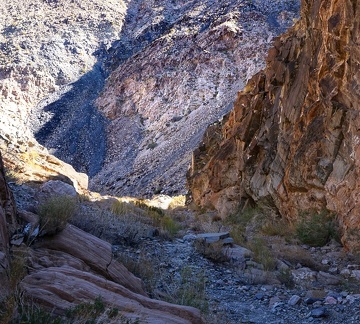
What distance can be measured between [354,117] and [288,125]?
441cm

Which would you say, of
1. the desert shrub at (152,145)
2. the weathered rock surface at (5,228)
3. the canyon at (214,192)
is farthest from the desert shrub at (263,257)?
the desert shrub at (152,145)

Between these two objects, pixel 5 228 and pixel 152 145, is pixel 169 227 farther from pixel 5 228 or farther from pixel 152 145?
pixel 152 145

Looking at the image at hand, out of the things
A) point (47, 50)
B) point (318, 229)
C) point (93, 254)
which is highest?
point (47, 50)

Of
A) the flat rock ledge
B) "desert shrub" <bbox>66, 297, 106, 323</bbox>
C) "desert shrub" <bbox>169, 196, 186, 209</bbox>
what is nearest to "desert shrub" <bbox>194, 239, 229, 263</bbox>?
the flat rock ledge

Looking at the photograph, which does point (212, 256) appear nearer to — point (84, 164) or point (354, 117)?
point (354, 117)

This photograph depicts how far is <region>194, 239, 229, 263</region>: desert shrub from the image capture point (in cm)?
739

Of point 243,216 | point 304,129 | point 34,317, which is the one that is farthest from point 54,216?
point 243,216

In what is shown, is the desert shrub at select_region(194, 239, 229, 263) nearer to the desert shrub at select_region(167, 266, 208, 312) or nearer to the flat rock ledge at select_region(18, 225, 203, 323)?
the desert shrub at select_region(167, 266, 208, 312)

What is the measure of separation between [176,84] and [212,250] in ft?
129

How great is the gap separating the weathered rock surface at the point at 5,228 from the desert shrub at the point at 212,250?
3.59 metres

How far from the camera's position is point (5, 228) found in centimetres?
422

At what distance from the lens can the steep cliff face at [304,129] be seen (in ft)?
32.0

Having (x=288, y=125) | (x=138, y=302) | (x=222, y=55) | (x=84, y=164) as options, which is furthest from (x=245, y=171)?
(x=222, y=55)

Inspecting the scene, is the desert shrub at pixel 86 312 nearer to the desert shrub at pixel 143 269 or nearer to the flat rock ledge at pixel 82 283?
the flat rock ledge at pixel 82 283
